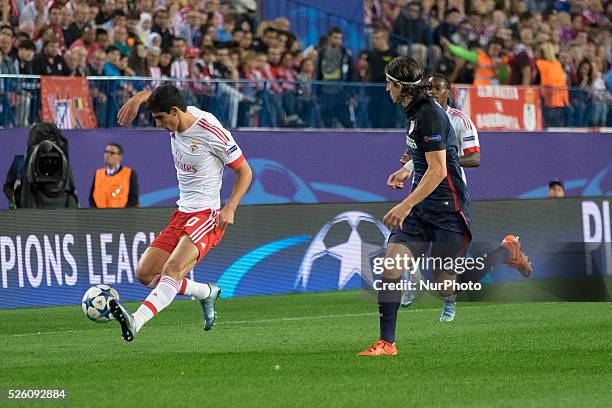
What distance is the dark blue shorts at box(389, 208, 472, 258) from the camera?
11250 mm

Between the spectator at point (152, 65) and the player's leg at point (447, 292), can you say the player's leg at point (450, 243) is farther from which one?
the spectator at point (152, 65)

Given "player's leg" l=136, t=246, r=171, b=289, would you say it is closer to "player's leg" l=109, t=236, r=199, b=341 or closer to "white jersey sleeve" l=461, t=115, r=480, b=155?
"player's leg" l=109, t=236, r=199, b=341

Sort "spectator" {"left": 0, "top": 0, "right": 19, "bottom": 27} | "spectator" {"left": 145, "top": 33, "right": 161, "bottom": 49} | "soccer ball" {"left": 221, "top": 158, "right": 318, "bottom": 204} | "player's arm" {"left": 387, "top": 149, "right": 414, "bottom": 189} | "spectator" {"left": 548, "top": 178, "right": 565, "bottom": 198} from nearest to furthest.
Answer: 1. "player's arm" {"left": 387, "top": 149, "right": 414, "bottom": 189}
2. "spectator" {"left": 0, "top": 0, "right": 19, "bottom": 27}
3. "spectator" {"left": 145, "top": 33, "right": 161, "bottom": 49}
4. "spectator" {"left": 548, "top": 178, "right": 565, "bottom": 198}
5. "soccer ball" {"left": 221, "top": 158, "right": 318, "bottom": 204}

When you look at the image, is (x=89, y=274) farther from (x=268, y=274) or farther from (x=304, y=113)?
(x=304, y=113)

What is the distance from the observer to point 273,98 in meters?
20.9

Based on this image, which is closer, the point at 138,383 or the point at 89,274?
the point at 138,383

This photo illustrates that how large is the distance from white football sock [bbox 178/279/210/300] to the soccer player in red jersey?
1 cm

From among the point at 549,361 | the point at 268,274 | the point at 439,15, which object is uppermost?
the point at 439,15

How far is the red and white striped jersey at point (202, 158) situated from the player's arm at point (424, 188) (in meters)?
1.78

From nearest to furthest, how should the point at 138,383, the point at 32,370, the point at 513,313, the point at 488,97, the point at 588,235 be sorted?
Result: the point at 138,383 < the point at 32,370 < the point at 513,313 < the point at 588,235 < the point at 488,97

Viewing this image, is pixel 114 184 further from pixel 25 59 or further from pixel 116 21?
pixel 116 21

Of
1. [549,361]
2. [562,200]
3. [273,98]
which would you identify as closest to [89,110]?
[273,98]

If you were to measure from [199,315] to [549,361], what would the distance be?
18.4ft

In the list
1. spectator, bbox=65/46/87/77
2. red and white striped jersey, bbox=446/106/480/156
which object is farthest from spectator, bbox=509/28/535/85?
red and white striped jersey, bbox=446/106/480/156
